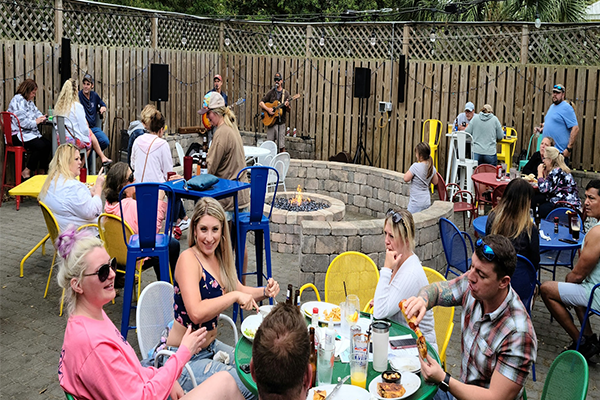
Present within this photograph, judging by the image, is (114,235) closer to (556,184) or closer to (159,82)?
(556,184)

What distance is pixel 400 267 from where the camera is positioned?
378 centimetres

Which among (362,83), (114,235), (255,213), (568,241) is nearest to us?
(114,235)

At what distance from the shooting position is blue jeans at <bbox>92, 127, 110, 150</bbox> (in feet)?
34.2

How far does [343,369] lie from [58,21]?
877 cm

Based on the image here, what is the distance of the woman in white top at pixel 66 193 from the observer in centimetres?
561

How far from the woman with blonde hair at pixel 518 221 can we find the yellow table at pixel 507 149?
5.60m

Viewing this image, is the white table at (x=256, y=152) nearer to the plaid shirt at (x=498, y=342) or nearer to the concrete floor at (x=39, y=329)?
the concrete floor at (x=39, y=329)

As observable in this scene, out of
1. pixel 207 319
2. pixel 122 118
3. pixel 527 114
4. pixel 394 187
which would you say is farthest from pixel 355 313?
pixel 122 118

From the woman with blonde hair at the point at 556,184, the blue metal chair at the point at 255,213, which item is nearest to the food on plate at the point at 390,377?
the blue metal chair at the point at 255,213

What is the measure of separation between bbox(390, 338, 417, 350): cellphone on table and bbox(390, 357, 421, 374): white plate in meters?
0.13

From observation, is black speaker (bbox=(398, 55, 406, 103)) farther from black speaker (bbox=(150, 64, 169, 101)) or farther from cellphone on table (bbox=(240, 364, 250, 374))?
cellphone on table (bbox=(240, 364, 250, 374))

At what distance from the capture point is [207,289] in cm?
370

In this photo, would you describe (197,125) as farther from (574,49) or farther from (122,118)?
(574,49)

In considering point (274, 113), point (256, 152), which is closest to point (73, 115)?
point (256, 152)
